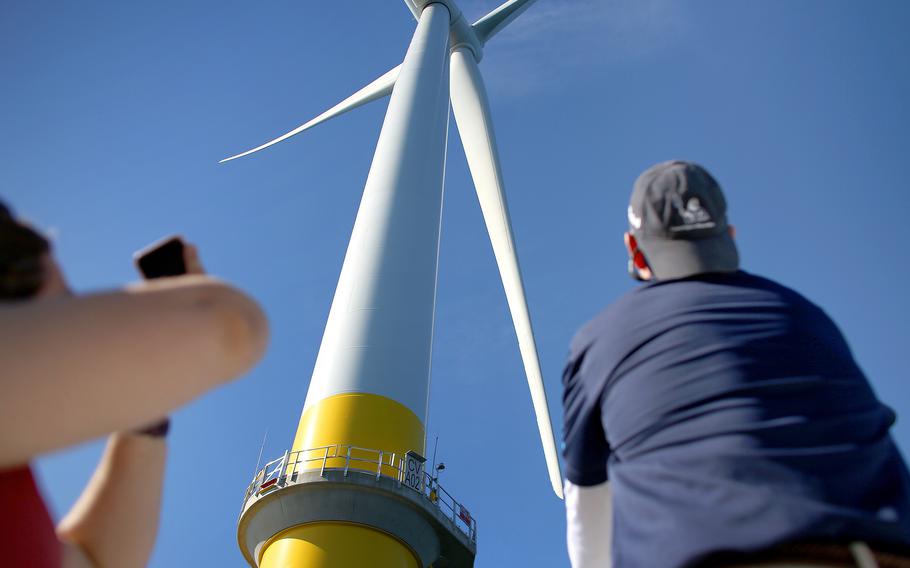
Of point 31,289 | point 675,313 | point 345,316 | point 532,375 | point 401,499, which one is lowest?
point 532,375

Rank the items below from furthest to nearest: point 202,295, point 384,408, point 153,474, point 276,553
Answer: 1. point 384,408
2. point 276,553
3. point 153,474
4. point 202,295

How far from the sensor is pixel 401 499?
11.6 meters

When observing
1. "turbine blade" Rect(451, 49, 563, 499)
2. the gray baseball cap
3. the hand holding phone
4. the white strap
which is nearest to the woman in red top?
the hand holding phone

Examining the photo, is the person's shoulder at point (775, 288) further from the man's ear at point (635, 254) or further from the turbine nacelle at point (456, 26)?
the turbine nacelle at point (456, 26)

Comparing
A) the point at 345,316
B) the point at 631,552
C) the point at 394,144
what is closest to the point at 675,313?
the point at 631,552

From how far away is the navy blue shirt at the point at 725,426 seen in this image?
1845 mm

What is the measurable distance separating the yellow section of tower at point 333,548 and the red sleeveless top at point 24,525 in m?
9.66

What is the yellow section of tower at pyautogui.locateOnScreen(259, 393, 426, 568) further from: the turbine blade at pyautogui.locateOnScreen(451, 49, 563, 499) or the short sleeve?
the short sleeve

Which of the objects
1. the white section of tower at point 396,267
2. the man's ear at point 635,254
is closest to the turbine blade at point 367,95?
the white section of tower at point 396,267

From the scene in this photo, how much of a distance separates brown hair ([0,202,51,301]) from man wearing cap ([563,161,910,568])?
175cm

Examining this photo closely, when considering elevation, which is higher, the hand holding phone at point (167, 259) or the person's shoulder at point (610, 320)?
the hand holding phone at point (167, 259)

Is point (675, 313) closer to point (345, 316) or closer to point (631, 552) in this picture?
point (631, 552)

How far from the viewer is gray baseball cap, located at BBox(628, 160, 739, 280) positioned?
257cm

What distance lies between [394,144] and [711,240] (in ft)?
51.6
